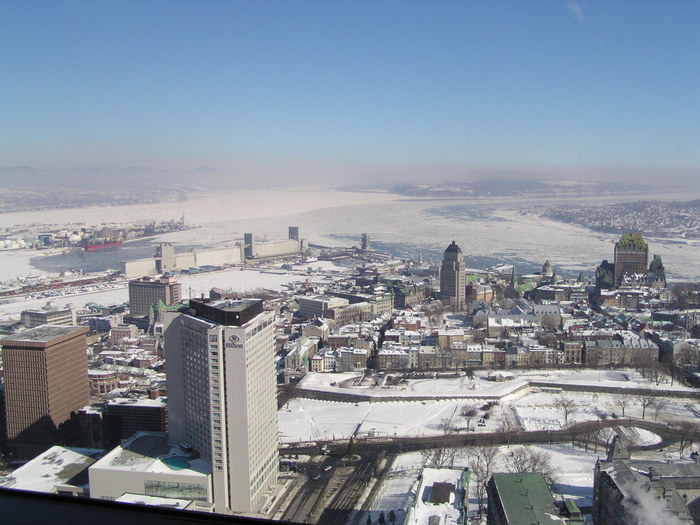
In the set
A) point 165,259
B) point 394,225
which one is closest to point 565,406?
point 165,259

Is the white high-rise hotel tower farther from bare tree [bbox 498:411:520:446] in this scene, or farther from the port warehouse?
the port warehouse

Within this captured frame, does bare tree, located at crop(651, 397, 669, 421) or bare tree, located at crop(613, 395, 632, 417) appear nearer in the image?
bare tree, located at crop(651, 397, 669, 421)

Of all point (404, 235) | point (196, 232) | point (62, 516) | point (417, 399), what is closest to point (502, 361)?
point (417, 399)

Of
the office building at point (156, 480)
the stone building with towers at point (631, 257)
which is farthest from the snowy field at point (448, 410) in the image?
the stone building with towers at point (631, 257)

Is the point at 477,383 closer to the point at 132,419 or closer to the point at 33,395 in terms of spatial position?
the point at 132,419

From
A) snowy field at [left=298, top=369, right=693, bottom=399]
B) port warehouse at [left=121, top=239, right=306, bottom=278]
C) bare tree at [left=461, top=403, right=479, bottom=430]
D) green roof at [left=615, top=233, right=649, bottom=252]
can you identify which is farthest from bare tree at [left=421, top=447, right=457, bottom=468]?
port warehouse at [left=121, top=239, right=306, bottom=278]

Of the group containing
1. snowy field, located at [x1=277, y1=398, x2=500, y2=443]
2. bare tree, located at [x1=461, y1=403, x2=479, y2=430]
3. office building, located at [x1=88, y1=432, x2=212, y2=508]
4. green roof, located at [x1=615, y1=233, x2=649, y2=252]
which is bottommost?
snowy field, located at [x1=277, y1=398, x2=500, y2=443]

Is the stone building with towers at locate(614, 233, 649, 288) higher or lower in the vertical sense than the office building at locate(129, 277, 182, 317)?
higher
